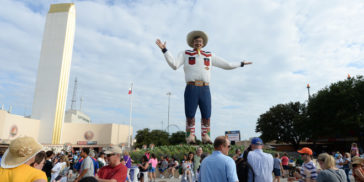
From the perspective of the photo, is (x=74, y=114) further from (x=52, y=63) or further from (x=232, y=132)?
(x=232, y=132)

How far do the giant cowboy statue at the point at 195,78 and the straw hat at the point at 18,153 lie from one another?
31.5ft

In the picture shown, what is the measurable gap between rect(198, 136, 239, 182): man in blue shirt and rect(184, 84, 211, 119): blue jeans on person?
8.68 m

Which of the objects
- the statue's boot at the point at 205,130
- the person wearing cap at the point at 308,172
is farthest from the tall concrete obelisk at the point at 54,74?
the person wearing cap at the point at 308,172

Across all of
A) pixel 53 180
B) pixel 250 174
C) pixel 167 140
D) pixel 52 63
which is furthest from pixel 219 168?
pixel 167 140

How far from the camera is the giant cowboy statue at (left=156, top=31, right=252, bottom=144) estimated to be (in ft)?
38.9

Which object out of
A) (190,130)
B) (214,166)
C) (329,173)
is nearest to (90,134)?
(190,130)

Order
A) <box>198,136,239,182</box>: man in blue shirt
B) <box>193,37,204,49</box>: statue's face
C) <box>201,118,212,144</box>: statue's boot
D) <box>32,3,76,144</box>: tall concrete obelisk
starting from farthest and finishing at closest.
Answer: <box>32,3,76,144</box>: tall concrete obelisk → <box>201,118,212,144</box>: statue's boot → <box>193,37,204,49</box>: statue's face → <box>198,136,239,182</box>: man in blue shirt

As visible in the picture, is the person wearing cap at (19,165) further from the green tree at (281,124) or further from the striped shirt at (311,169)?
the green tree at (281,124)

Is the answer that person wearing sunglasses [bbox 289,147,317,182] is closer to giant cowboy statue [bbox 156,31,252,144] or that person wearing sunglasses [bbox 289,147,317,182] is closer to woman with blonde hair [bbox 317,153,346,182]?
woman with blonde hair [bbox 317,153,346,182]

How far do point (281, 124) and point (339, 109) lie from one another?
413 inches

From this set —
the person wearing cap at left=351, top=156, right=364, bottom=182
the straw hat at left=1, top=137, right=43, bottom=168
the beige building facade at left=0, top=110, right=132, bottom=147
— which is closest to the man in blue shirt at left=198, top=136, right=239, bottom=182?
the straw hat at left=1, top=137, right=43, bottom=168

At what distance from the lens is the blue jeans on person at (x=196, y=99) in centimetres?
1184

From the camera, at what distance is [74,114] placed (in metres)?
60.3

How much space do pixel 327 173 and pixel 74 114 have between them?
209 ft
